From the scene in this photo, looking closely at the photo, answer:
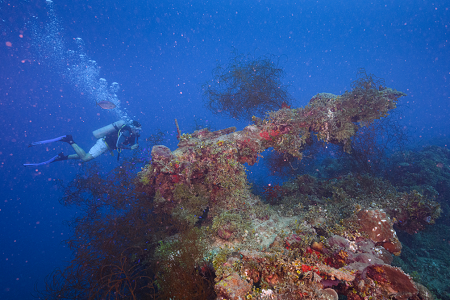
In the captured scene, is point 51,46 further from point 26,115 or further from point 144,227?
point 144,227

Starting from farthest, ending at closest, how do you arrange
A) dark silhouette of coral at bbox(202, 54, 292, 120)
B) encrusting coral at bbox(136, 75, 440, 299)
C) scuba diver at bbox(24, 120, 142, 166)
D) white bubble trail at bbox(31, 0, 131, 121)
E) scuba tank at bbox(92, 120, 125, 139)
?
white bubble trail at bbox(31, 0, 131, 121) → scuba tank at bbox(92, 120, 125, 139) → scuba diver at bbox(24, 120, 142, 166) → dark silhouette of coral at bbox(202, 54, 292, 120) → encrusting coral at bbox(136, 75, 440, 299)

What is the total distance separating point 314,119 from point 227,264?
21.3ft

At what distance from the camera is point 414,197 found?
5684 mm

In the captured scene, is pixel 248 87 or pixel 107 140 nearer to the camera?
pixel 248 87

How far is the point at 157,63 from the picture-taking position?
435 ft

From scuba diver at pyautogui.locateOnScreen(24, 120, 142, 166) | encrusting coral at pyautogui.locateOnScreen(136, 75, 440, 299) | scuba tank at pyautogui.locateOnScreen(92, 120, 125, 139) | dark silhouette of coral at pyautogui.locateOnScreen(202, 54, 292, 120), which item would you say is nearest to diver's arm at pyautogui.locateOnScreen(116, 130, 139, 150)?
scuba diver at pyautogui.locateOnScreen(24, 120, 142, 166)

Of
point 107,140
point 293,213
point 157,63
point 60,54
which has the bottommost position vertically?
point 293,213

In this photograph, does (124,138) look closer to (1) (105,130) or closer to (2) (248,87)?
(1) (105,130)

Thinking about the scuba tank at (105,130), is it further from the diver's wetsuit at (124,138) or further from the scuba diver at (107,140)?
the diver's wetsuit at (124,138)

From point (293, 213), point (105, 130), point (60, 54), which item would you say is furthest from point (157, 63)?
point (293, 213)

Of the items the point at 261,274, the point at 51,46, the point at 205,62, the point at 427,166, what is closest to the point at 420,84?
the point at 205,62

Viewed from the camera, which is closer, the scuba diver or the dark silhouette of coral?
the dark silhouette of coral

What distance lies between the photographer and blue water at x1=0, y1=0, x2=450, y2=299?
49719 mm

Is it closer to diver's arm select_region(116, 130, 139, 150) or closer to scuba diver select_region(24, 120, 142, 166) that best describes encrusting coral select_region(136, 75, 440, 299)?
diver's arm select_region(116, 130, 139, 150)
